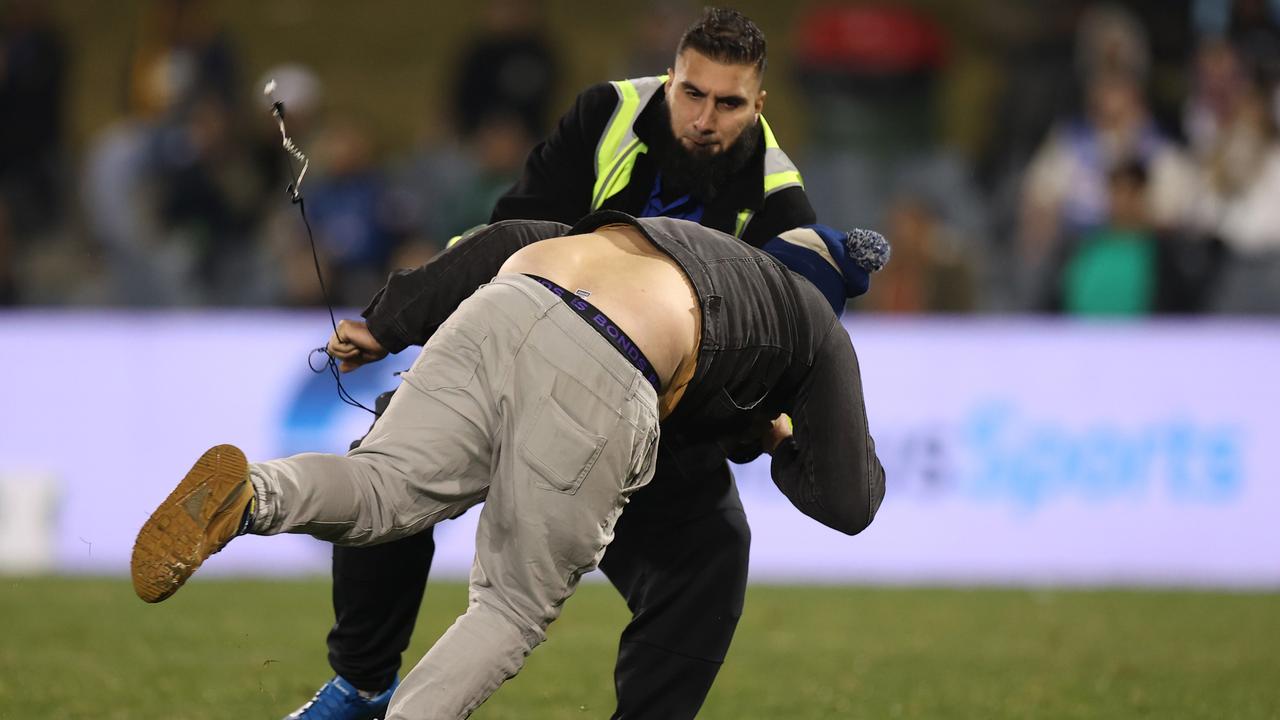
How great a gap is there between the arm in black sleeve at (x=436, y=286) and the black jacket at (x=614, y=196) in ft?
1.54

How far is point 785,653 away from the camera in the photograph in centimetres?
699

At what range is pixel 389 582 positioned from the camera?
4.60 m

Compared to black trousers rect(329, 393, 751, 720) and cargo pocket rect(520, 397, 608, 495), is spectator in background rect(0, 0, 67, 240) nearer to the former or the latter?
black trousers rect(329, 393, 751, 720)

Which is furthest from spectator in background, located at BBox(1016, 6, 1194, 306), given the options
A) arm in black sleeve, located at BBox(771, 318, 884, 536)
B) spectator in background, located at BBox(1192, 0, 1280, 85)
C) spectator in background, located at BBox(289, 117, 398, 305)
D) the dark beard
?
arm in black sleeve, located at BBox(771, 318, 884, 536)

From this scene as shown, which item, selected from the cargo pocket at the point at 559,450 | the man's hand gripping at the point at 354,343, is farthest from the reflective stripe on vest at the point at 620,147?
the cargo pocket at the point at 559,450

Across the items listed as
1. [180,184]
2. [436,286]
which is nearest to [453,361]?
[436,286]

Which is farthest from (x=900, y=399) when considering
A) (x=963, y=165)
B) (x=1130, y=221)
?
(x=963, y=165)

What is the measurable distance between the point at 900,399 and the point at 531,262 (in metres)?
6.34

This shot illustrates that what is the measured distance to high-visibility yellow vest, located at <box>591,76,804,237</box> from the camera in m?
4.66

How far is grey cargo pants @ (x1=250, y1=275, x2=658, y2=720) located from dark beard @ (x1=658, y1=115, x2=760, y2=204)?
0.98 meters

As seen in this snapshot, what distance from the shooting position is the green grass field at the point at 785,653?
5535 millimetres

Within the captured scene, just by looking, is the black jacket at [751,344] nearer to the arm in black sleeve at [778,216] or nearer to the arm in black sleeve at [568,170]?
Answer: the arm in black sleeve at [568,170]

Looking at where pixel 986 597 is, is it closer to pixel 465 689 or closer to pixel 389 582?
pixel 389 582

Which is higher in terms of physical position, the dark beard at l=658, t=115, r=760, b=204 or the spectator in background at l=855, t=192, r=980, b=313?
the dark beard at l=658, t=115, r=760, b=204
